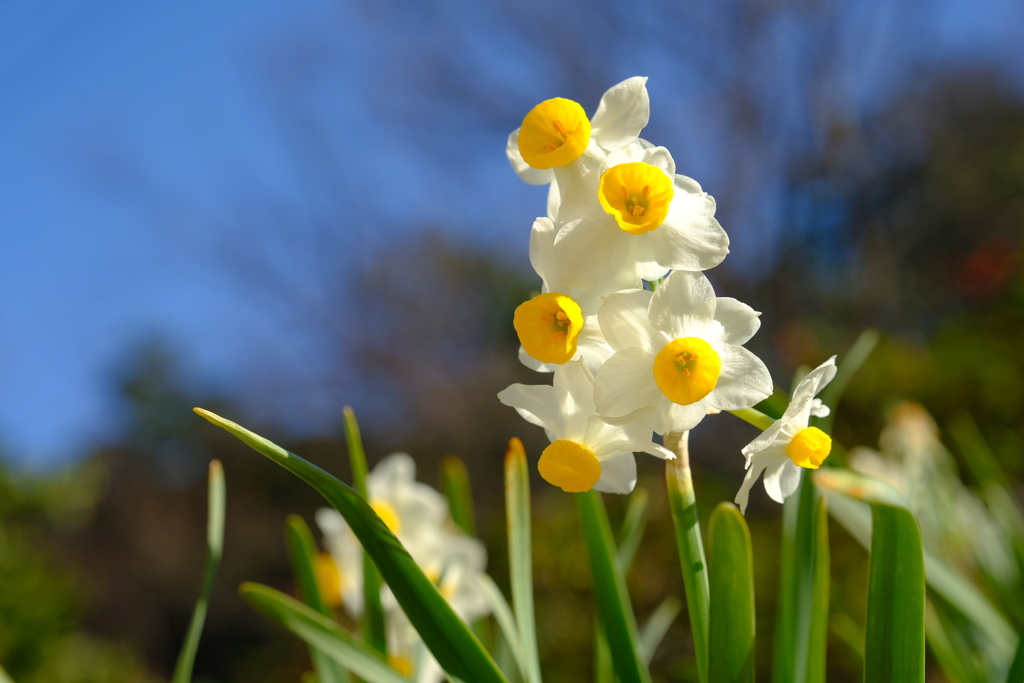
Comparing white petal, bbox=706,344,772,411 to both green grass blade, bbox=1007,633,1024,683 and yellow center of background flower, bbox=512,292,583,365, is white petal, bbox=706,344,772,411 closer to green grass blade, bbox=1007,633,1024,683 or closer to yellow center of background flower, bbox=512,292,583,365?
yellow center of background flower, bbox=512,292,583,365

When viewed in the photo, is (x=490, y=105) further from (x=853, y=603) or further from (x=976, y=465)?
(x=976, y=465)

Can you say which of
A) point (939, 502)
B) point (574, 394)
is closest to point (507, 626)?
point (574, 394)

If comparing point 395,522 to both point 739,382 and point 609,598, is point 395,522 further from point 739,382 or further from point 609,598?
point 739,382

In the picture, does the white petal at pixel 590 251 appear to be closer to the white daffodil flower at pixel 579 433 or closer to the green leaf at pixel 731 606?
Answer: the white daffodil flower at pixel 579 433

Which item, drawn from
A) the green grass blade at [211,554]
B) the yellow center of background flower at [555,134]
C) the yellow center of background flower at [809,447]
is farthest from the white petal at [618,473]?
the green grass blade at [211,554]

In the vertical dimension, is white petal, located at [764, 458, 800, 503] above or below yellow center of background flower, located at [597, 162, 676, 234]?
below

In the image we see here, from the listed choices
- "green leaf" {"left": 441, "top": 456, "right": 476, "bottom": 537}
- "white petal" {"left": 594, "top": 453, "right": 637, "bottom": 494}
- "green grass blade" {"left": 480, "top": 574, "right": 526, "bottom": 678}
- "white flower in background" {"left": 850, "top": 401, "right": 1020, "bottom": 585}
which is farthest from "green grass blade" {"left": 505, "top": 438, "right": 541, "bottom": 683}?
"white flower in background" {"left": 850, "top": 401, "right": 1020, "bottom": 585}
